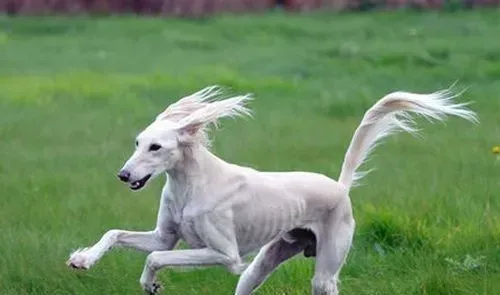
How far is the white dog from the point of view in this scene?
5961 mm

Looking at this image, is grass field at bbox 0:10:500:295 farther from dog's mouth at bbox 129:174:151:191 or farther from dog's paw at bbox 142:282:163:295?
dog's mouth at bbox 129:174:151:191

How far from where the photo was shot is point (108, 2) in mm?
30031

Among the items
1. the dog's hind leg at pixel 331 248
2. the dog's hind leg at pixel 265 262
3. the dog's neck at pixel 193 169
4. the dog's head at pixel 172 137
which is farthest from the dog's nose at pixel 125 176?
the dog's hind leg at pixel 331 248

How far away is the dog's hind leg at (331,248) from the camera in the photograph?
643cm

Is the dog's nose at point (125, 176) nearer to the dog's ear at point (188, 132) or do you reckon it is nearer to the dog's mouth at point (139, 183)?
the dog's mouth at point (139, 183)

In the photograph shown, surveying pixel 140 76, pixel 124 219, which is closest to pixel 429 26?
pixel 140 76

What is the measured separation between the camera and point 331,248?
643 cm

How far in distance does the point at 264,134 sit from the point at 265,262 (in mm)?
6487

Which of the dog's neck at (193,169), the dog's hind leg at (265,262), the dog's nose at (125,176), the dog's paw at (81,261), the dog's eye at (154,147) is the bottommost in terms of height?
the dog's hind leg at (265,262)

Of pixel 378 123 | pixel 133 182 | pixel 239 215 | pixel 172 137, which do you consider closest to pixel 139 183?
pixel 133 182

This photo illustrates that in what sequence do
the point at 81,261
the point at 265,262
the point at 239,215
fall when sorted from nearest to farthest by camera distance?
the point at 81,261, the point at 239,215, the point at 265,262

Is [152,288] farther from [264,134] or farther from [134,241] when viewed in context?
[264,134]

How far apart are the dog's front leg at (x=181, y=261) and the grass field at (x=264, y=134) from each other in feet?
3.11

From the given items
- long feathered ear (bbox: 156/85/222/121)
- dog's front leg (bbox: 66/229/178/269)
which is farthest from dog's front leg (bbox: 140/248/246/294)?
long feathered ear (bbox: 156/85/222/121)
